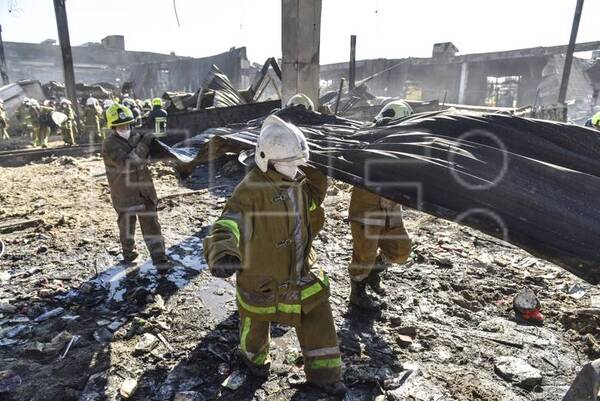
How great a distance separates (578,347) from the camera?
285cm

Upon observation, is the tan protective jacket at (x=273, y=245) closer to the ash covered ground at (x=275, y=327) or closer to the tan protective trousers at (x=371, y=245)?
the ash covered ground at (x=275, y=327)

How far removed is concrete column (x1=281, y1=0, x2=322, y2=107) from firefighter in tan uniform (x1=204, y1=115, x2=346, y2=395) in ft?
21.6

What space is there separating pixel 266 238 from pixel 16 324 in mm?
2579

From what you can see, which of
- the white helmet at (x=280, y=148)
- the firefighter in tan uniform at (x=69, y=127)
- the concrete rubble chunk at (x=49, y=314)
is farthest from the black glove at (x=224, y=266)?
the firefighter in tan uniform at (x=69, y=127)

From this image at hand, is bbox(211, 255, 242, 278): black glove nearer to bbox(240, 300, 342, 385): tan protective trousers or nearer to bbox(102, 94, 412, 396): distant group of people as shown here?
bbox(102, 94, 412, 396): distant group of people

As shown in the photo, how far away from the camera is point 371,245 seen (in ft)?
10.5

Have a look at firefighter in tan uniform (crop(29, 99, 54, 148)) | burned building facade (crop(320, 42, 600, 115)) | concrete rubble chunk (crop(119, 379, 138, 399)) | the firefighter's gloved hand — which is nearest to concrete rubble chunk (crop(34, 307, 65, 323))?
concrete rubble chunk (crop(119, 379, 138, 399))

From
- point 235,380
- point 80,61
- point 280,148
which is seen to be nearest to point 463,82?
point 280,148

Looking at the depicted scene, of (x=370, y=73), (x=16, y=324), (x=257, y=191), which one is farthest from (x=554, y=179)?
(x=370, y=73)

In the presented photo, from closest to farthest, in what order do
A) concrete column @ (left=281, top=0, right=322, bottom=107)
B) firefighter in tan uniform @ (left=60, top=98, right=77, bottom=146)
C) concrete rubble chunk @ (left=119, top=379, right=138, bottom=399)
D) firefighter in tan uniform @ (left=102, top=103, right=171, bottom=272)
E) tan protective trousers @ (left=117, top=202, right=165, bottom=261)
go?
concrete rubble chunk @ (left=119, top=379, right=138, bottom=399), firefighter in tan uniform @ (left=102, top=103, right=171, bottom=272), tan protective trousers @ (left=117, top=202, right=165, bottom=261), concrete column @ (left=281, top=0, right=322, bottom=107), firefighter in tan uniform @ (left=60, top=98, right=77, bottom=146)

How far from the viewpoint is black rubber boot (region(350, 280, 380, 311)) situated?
3320 millimetres

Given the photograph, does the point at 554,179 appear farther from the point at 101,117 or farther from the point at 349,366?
the point at 101,117

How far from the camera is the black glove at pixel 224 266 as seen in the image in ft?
6.07

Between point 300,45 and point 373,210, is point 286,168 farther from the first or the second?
point 300,45
